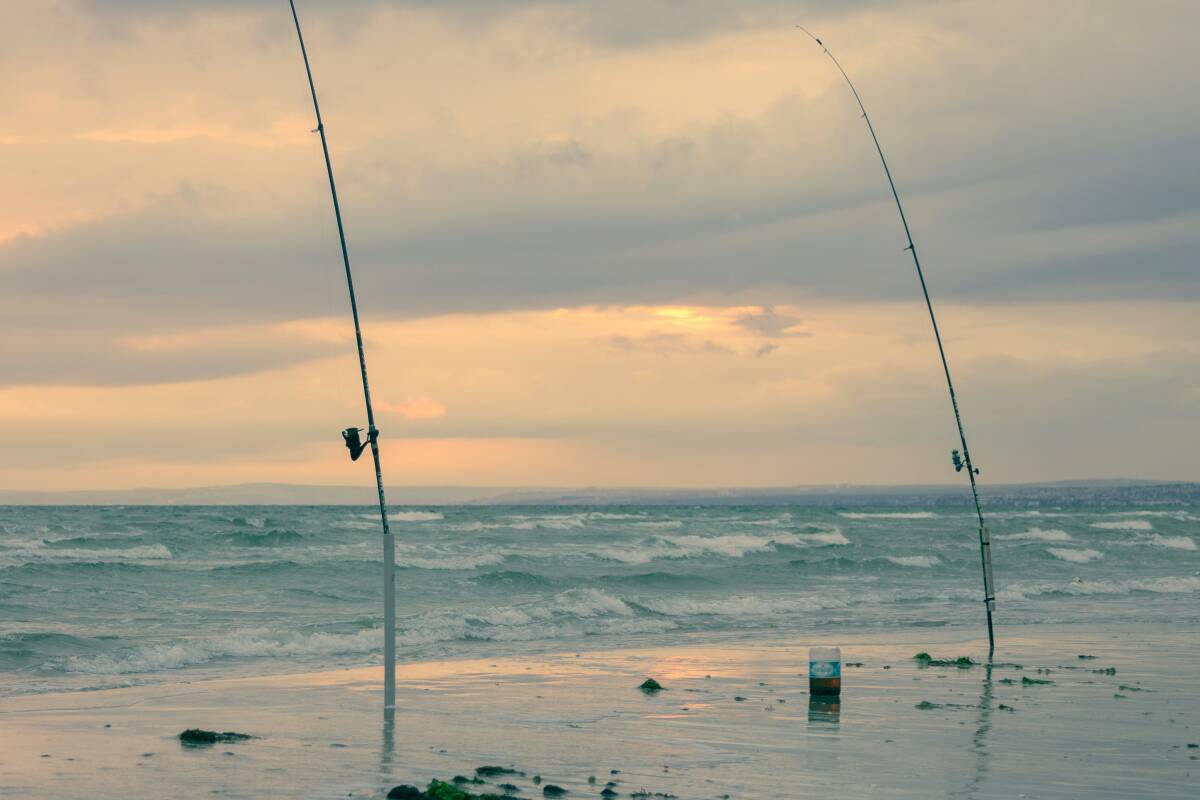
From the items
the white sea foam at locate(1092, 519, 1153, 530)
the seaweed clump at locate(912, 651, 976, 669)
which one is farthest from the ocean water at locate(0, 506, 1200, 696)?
the white sea foam at locate(1092, 519, 1153, 530)

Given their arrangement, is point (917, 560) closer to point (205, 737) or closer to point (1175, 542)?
point (1175, 542)

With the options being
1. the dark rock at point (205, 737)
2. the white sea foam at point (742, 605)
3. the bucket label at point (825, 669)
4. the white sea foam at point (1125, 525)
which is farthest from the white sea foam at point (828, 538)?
the dark rock at point (205, 737)

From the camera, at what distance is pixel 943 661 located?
703 inches

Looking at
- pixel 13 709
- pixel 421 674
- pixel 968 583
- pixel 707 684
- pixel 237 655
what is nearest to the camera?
pixel 13 709

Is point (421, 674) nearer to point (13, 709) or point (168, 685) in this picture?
point (168, 685)

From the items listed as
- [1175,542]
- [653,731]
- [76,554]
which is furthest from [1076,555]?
[653,731]

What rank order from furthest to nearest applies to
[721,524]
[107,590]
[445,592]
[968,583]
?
[721,524]
[968,583]
[445,592]
[107,590]

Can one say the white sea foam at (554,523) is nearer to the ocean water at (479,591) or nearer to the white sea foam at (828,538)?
the ocean water at (479,591)

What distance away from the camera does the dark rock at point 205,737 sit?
11609 millimetres

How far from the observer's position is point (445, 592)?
33.0 metres

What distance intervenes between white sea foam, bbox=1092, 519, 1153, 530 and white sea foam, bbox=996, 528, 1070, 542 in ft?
18.4

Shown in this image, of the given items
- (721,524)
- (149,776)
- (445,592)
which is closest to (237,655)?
(149,776)

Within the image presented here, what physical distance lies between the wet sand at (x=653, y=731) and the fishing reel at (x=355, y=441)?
2406 mm

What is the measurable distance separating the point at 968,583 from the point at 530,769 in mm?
27845
